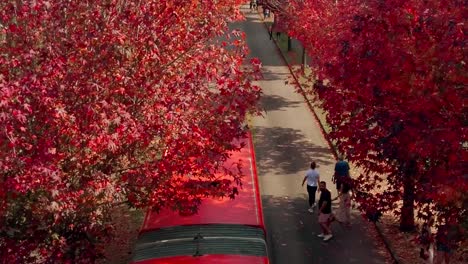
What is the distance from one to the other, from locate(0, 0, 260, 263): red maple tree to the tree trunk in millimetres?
4490

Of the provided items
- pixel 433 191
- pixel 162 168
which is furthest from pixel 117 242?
pixel 433 191

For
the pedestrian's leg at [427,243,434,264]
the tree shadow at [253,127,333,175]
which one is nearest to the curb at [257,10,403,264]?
the tree shadow at [253,127,333,175]

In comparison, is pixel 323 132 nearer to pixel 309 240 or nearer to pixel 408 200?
pixel 309 240

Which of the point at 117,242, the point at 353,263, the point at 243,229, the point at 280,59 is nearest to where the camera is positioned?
the point at 243,229

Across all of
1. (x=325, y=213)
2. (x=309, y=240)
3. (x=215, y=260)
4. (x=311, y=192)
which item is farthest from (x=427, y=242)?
(x=311, y=192)

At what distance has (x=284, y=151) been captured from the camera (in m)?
26.0

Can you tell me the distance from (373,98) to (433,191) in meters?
2.78

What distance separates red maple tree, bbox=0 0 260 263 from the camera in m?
10.6

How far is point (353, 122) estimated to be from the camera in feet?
47.1

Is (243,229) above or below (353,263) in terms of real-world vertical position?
above

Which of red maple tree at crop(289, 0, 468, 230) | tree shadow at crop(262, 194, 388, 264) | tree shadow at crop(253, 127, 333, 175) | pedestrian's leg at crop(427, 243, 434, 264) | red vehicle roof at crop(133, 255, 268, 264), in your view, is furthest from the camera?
tree shadow at crop(253, 127, 333, 175)

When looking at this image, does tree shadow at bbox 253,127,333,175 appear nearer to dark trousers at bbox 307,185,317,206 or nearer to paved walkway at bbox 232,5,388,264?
paved walkway at bbox 232,5,388,264

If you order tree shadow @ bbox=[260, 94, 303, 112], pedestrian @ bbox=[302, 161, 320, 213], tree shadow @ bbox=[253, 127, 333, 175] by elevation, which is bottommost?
tree shadow @ bbox=[253, 127, 333, 175]

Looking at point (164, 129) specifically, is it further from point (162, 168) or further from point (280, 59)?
point (280, 59)
